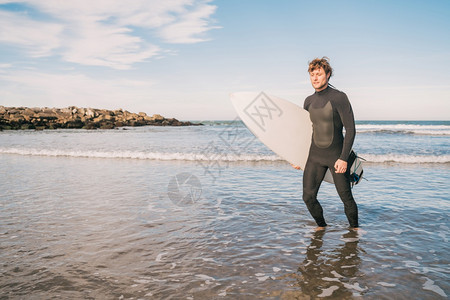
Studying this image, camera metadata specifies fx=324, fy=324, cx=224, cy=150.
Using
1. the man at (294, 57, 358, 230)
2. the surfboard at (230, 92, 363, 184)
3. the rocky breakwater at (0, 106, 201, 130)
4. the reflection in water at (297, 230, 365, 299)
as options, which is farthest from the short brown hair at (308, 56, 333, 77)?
the rocky breakwater at (0, 106, 201, 130)

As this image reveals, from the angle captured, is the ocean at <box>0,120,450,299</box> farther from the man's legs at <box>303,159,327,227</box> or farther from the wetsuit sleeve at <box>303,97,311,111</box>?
the wetsuit sleeve at <box>303,97,311,111</box>

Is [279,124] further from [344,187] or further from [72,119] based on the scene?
[72,119]

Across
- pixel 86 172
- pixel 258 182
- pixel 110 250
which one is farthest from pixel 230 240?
pixel 86 172

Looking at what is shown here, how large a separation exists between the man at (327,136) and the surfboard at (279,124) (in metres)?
0.37

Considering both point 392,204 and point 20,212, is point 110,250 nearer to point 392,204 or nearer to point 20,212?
point 20,212

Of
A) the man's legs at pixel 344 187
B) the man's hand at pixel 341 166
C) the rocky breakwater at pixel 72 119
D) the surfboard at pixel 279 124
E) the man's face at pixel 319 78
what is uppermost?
the rocky breakwater at pixel 72 119

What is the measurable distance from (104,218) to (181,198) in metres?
1.65

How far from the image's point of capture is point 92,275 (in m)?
2.94

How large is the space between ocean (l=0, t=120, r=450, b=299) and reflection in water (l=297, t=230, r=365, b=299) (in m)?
0.01

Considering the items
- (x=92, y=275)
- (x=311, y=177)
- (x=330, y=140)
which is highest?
(x=330, y=140)

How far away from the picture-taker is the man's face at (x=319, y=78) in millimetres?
3816

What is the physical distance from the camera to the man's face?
3.82 metres

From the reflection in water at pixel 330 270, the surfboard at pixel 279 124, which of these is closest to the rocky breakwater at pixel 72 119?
the surfboard at pixel 279 124

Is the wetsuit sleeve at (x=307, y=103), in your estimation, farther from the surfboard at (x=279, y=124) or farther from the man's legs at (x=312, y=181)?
the man's legs at (x=312, y=181)
